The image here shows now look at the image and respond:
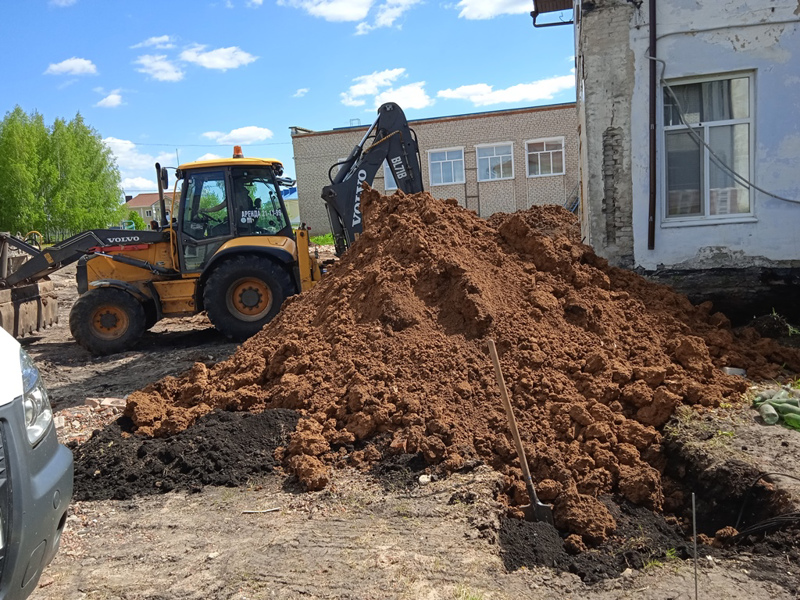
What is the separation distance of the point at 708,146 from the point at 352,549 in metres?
7.40

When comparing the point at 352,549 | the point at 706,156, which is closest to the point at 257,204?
the point at 706,156

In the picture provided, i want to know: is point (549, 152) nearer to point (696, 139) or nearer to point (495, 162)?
point (495, 162)

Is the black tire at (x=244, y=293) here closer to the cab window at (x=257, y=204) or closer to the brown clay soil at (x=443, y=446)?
the cab window at (x=257, y=204)

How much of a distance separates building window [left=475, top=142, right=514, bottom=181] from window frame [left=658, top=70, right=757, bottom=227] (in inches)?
991

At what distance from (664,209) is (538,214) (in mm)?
6463

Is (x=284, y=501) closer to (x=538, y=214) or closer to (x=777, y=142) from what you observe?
(x=777, y=142)

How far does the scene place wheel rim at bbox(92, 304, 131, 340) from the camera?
10.5 metres

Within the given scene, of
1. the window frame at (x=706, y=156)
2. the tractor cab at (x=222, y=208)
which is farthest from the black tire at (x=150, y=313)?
the window frame at (x=706, y=156)

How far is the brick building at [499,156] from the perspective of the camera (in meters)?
32.6

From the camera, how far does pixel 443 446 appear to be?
4934mm

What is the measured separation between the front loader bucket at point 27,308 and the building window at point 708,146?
1044cm

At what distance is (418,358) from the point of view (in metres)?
5.81

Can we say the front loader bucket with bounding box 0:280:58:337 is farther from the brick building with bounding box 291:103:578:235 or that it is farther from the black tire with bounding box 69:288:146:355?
the brick building with bounding box 291:103:578:235

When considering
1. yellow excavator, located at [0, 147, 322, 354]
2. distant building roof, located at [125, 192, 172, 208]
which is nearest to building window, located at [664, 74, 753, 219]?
yellow excavator, located at [0, 147, 322, 354]
